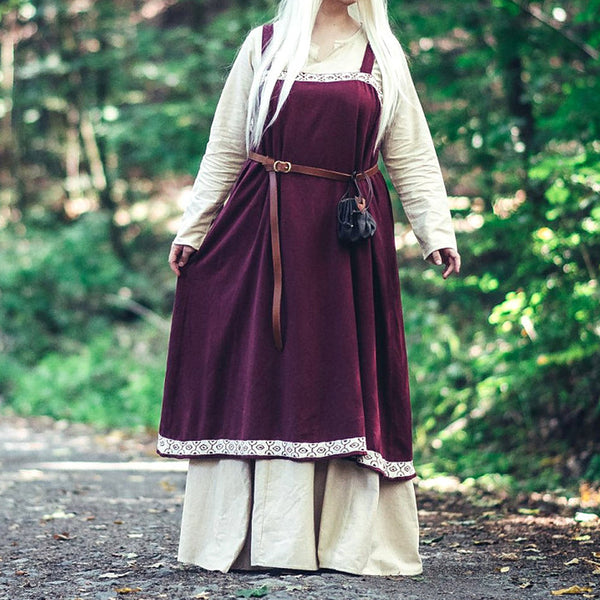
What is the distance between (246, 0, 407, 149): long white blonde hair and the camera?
3.36m

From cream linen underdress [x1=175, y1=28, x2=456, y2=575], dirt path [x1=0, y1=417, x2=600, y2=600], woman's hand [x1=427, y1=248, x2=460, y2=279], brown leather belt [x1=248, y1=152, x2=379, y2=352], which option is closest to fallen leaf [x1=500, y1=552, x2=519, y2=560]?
dirt path [x1=0, y1=417, x2=600, y2=600]

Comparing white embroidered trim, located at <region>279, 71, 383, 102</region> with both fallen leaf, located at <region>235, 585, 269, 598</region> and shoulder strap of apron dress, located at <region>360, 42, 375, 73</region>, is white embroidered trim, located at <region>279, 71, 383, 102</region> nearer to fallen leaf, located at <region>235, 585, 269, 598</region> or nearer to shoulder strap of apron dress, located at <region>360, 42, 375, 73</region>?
shoulder strap of apron dress, located at <region>360, 42, 375, 73</region>

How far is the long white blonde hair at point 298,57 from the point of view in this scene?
11.0 ft

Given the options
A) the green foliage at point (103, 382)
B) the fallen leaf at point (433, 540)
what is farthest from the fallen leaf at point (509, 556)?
the green foliage at point (103, 382)

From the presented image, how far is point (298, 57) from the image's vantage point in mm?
3352

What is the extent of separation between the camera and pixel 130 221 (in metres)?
14.8

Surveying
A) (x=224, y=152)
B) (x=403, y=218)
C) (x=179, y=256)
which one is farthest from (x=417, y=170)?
(x=403, y=218)

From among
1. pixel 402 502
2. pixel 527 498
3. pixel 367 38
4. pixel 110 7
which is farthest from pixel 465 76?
pixel 110 7

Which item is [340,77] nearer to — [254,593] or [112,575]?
[254,593]

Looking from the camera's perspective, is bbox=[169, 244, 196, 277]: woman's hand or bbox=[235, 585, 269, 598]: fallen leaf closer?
bbox=[235, 585, 269, 598]: fallen leaf

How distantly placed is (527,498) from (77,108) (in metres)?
10.8

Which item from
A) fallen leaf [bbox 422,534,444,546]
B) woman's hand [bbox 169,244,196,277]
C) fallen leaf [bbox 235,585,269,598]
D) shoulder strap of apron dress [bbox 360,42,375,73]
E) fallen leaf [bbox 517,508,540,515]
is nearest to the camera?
fallen leaf [bbox 235,585,269,598]

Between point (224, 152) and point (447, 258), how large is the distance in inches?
35.1

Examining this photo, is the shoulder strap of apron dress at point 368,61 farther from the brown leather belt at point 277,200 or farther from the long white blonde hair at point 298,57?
the brown leather belt at point 277,200
